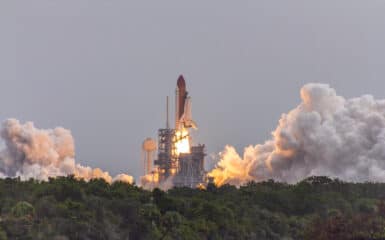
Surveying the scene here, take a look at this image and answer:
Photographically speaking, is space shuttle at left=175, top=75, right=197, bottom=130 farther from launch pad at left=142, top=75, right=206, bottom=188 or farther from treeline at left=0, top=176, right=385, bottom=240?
treeline at left=0, top=176, right=385, bottom=240

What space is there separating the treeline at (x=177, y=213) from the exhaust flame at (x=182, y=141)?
44173 millimetres

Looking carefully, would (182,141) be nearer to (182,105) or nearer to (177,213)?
(182,105)

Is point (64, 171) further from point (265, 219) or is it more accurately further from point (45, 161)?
point (265, 219)

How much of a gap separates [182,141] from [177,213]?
76.9m

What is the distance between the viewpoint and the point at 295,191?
122m

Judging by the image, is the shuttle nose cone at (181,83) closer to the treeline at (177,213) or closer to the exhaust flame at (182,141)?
the exhaust flame at (182,141)

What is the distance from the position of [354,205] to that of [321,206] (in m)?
4.05

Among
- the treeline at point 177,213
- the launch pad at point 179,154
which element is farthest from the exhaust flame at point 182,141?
the treeline at point 177,213

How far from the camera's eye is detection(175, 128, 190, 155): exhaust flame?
17038 cm

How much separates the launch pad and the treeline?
39694 mm

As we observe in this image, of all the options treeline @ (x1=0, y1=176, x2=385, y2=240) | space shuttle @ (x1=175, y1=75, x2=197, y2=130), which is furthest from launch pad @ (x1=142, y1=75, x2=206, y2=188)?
treeline @ (x1=0, y1=176, x2=385, y2=240)

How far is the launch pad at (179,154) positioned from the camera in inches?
6540

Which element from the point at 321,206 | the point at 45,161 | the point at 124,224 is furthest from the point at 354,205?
the point at 45,161

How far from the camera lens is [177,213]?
9444 cm
